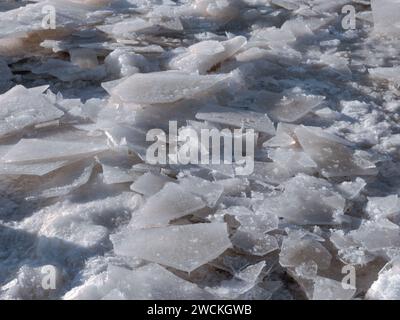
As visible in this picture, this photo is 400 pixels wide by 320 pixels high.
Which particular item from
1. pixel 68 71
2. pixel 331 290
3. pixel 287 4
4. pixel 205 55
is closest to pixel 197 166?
pixel 331 290

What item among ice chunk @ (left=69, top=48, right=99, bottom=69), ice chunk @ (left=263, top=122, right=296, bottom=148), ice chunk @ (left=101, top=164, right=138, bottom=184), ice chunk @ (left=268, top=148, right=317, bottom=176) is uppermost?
ice chunk @ (left=101, top=164, right=138, bottom=184)

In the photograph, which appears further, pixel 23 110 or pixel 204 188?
pixel 23 110

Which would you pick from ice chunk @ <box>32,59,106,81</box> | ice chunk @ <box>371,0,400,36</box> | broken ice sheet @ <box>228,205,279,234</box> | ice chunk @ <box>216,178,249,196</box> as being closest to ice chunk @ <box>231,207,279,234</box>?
broken ice sheet @ <box>228,205,279,234</box>

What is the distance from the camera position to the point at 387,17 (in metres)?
2.80

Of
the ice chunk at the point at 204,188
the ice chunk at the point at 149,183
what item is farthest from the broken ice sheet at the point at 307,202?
the ice chunk at the point at 149,183

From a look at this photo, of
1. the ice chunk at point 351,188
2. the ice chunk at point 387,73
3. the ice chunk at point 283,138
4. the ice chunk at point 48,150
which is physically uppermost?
the ice chunk at point 48,150

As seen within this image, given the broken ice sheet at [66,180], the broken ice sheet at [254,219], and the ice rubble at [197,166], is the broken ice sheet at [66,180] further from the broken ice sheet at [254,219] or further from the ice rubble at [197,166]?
the broken ice sheet at [254,219]

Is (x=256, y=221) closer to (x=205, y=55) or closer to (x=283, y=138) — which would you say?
(x=283, y=138)

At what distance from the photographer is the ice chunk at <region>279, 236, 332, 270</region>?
54.1 inches

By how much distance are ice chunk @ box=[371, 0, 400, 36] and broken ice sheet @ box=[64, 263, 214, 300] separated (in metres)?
1.85

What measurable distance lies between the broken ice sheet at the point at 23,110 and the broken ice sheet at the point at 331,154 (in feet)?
2.44

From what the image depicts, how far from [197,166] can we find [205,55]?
75 cm

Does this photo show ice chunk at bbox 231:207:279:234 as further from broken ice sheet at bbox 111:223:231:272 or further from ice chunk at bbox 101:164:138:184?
ice chunk at bbox 101:164:138:184

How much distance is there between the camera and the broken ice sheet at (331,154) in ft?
5.65
